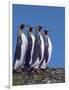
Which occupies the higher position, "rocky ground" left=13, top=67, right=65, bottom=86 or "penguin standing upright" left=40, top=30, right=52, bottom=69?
"penguin standing upright" left=40, top=30, right=52, bottom=69

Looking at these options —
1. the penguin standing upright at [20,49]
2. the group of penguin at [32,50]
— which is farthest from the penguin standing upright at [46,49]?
the penguin standing upright at [20,49]

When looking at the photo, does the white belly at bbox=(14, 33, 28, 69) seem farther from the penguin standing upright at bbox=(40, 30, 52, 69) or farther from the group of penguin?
the penguin standing upright at bbox=(40, 30, 52, 69)

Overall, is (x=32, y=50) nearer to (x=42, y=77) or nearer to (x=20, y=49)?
(x=20, y=49)

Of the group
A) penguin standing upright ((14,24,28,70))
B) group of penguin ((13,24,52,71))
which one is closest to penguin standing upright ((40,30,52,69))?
group of penguin ((13,24,52,71))

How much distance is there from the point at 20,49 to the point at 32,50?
9cm

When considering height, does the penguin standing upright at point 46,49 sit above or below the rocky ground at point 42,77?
above

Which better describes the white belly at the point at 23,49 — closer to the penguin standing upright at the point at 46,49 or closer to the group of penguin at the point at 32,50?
the group of penguin at the point at 32,50

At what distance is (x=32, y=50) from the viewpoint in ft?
6.42

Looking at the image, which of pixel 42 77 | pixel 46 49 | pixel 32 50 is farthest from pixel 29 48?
pixel 42 77

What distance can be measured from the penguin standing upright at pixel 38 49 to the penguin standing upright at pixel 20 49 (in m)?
0.08

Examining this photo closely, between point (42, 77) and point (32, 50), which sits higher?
point (32, 50)

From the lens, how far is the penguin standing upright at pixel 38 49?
6.43ft

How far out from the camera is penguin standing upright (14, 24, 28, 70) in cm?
192

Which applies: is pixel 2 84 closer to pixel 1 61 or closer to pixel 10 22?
pixel 1 61
